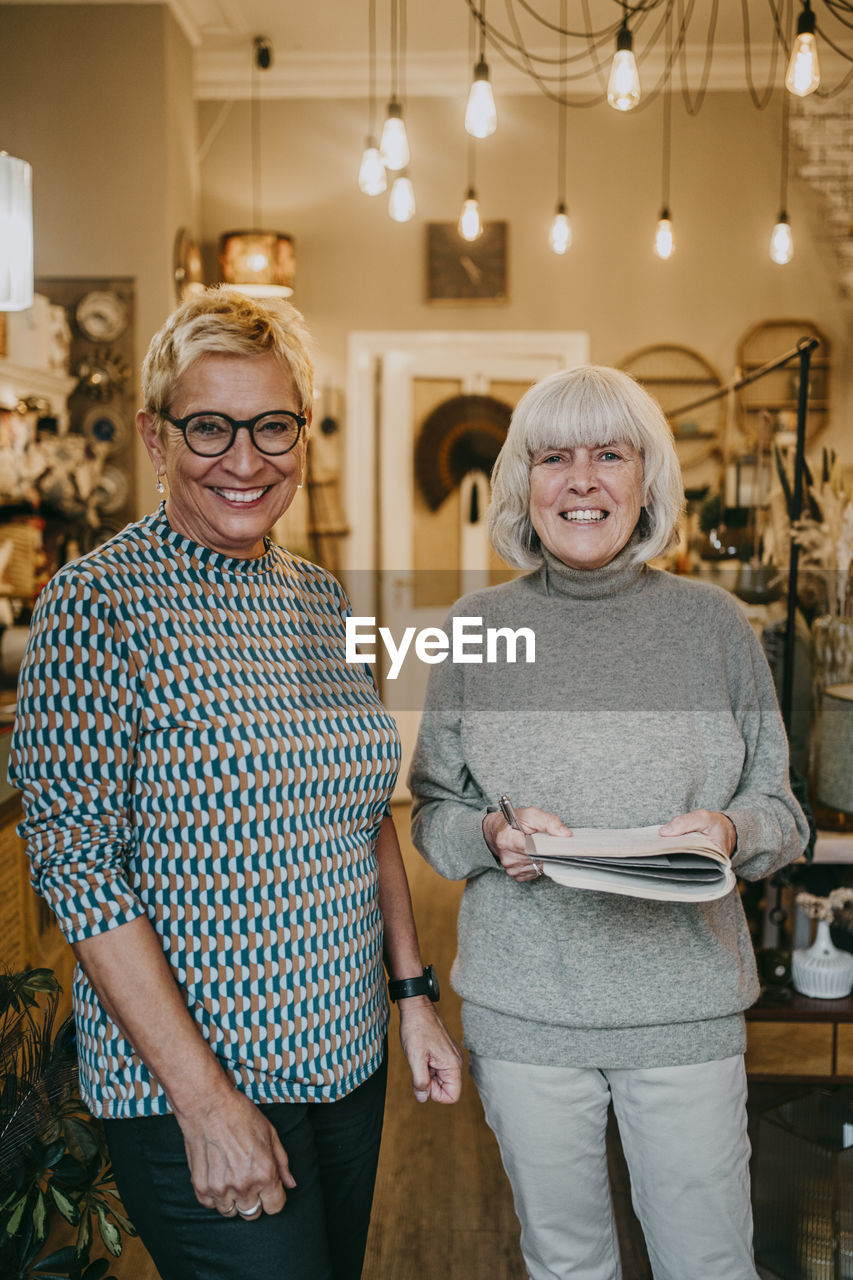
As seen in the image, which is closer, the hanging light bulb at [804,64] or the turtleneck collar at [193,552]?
the turtleneck collar at [193,552]

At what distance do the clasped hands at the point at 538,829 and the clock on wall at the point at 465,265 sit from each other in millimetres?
4446

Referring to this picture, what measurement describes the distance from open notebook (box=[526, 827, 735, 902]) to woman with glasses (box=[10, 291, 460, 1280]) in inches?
9.3

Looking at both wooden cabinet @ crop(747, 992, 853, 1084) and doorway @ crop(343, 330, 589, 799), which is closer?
wooden cabinet @ crop(747, 992, 853, 1084)

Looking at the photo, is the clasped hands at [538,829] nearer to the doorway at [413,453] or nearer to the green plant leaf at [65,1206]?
the green plant leaf at [65,1206]

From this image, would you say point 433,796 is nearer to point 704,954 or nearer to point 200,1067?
point 704,954

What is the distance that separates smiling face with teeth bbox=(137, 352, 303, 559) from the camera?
1063 mm

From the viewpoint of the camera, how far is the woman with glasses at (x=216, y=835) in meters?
0.93

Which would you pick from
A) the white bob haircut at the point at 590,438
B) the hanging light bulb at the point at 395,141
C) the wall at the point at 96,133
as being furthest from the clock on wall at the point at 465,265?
the white bob haircut at the point at 590,438

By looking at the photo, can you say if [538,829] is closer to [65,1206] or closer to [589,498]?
[589,498]

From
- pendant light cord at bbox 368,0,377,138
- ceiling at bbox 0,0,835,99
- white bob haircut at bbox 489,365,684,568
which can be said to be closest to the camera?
white bob haircut at bbox 489,365,684,568

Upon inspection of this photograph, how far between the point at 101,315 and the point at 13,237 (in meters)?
1.76

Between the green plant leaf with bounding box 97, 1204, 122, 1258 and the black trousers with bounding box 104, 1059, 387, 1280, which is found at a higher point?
the black trousers with bounding box 104, 1059, 387, 1280

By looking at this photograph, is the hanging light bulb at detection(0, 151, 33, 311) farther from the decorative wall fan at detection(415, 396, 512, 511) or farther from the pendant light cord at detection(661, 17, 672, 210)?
the pendant light cord at detection(661, 17, 672, 210)

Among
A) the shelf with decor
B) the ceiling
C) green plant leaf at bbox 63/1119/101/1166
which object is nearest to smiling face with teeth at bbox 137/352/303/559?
green plant leaf at bbox 63/1119/101/1166
